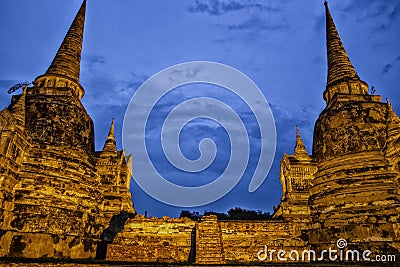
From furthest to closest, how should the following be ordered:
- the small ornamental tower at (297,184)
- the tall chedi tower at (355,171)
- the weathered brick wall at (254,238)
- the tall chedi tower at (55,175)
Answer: the small ornamental tower at (297,184), the weathered brick wall at (254,238), the tall chedi tower at (355,171), the tall chedi tower at (55,175)

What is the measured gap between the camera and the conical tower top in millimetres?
22953

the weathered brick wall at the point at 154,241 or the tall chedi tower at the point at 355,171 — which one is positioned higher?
the tall chedi tower at the point at 355,171

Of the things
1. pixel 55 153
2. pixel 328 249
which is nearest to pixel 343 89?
pixel 328 249

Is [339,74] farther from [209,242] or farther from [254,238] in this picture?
[209,242]

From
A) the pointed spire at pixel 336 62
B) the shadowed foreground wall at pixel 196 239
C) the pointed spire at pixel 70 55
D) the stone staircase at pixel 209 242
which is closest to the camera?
the stone staircase at pixel 209 242

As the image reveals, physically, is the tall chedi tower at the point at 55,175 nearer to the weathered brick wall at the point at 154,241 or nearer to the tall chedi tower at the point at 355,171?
the weathered brick wall at the point at 154,241

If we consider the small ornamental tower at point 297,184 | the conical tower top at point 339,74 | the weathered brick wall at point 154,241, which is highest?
the conical tower top at point 339,74

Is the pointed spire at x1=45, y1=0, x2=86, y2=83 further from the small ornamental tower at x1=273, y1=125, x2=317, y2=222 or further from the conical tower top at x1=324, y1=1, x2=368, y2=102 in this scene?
the conical tower top at x1=324, y1=1, x2=368, y2=102

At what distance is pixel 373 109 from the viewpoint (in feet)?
67.1

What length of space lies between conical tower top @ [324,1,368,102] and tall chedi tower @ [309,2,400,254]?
7 centimetres

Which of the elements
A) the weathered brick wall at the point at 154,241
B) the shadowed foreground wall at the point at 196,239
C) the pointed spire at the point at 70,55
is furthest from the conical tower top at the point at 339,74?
the pointed spire at the point at 70,55

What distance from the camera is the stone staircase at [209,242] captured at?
1460 cm

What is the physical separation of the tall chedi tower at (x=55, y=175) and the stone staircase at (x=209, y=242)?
21.0ft

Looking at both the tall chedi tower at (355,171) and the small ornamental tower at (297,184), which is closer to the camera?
the tall chedi tower at (355,171)
